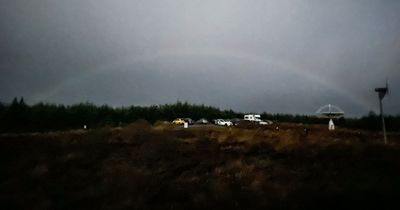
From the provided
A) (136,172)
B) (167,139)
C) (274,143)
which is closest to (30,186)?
(136,172)

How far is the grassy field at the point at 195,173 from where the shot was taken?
16109mm

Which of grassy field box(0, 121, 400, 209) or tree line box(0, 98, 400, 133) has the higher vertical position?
tree line box(0, 98, 400, 133)

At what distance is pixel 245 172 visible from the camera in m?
21.0

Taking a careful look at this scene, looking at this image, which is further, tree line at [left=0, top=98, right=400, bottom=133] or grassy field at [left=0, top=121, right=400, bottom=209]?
tree line at [left=0, top=98, right=400, bottom=133]

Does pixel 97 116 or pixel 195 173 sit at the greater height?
pixel 97 116

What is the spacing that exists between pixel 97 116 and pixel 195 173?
7294 centimetres

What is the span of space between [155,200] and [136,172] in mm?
4940

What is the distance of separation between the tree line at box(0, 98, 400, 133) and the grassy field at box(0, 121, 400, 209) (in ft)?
67.0

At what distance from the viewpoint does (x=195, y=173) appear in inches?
874

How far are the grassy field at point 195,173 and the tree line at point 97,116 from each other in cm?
2043

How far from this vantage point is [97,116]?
299 feet

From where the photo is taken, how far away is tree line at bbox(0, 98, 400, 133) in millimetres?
71369

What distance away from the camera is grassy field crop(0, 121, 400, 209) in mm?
16109

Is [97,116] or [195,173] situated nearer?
[195,173]
